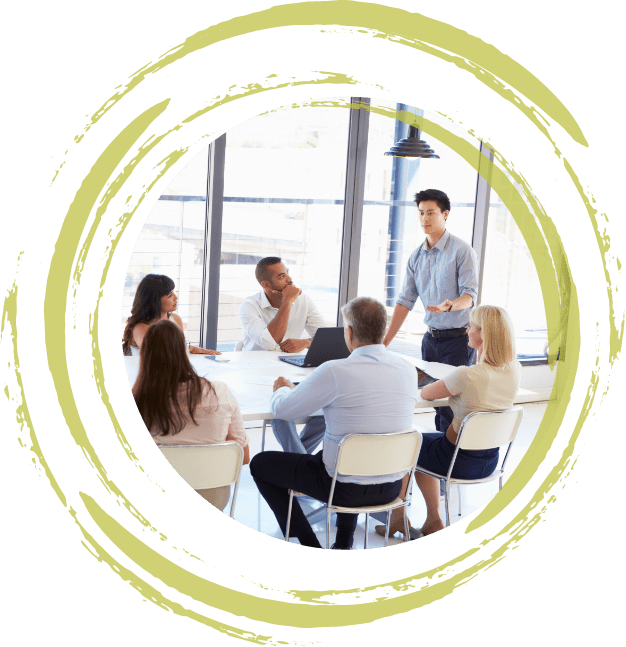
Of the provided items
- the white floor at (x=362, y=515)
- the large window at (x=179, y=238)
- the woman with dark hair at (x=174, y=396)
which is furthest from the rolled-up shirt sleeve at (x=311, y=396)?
the large window at (x=179, y=238)

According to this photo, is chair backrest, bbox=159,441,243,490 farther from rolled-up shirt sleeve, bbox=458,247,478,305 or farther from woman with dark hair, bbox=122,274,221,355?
rolled-up shirt sleeve, bbox=458,247,478,305

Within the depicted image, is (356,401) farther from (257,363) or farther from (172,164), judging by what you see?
(172,164)

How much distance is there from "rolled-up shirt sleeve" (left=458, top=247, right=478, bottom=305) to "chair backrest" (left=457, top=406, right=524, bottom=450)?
1.32m

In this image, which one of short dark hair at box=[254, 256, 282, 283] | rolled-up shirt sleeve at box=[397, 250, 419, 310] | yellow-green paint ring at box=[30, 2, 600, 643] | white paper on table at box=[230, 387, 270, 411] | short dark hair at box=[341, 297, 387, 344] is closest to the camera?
yellow-green paint ring at box=[30, 2, 600, 643]

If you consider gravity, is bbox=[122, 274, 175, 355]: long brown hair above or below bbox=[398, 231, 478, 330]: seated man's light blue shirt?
below

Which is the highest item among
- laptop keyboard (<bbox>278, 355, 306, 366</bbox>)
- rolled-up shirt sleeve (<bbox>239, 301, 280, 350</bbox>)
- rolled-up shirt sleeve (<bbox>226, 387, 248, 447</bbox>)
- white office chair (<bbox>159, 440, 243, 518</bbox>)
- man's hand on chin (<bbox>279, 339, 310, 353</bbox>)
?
rolled-up shirt sleeve (<bbox>239, 301, 280, 350</bbox>)

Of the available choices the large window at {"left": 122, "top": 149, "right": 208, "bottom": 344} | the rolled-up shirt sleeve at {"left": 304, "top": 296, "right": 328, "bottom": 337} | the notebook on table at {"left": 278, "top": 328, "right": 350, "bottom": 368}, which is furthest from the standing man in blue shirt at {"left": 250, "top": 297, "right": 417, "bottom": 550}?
the large window at {"left": 122, "top": 149, "right": 208, "bottom": 344}

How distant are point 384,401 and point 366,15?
5.47 feet

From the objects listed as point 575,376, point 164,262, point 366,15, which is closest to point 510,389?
point 575,376

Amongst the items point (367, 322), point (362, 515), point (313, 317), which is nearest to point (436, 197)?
point (313, 317)

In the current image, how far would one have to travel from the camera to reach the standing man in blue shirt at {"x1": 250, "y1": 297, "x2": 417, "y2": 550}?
2.85 meters

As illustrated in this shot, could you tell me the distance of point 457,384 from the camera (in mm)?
3281

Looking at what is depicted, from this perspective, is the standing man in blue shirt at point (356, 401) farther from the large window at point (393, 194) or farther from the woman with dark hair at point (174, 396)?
the large window at point (393, 194)

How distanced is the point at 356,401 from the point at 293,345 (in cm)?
143
